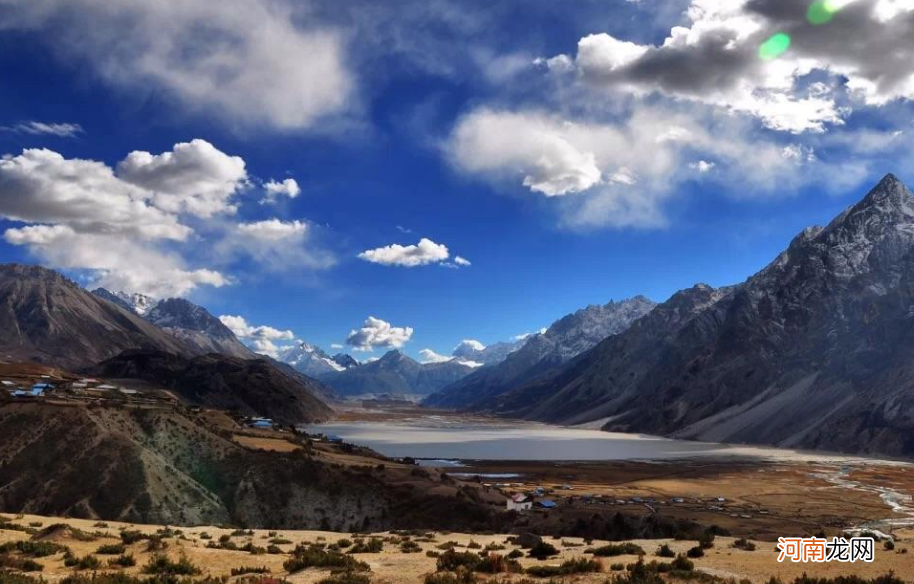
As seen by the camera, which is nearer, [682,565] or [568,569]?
[568,569]

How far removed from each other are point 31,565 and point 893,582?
2924 centimetres

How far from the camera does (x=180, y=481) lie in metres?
67.2

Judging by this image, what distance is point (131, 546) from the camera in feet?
96.1

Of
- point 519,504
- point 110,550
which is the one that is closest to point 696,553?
point 110,550

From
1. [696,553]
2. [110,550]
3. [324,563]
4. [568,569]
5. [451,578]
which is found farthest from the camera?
[110,550]

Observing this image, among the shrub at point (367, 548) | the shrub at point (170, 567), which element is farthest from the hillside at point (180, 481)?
the shrub at point (170, 567)

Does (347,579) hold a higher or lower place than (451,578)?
lower

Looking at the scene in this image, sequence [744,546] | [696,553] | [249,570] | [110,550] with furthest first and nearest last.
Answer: [744,546]
[110,550]
[696,553]
[249,570]

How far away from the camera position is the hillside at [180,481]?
6209 cm

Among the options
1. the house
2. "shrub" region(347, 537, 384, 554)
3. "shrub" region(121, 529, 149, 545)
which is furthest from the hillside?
"shrub" region(347, 537, 384, 554)

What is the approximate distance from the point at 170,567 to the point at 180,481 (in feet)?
156

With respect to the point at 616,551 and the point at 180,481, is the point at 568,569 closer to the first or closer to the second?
the point at 616,551

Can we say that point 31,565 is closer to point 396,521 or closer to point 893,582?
point 893,582

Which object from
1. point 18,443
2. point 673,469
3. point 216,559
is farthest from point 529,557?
point 673,469
